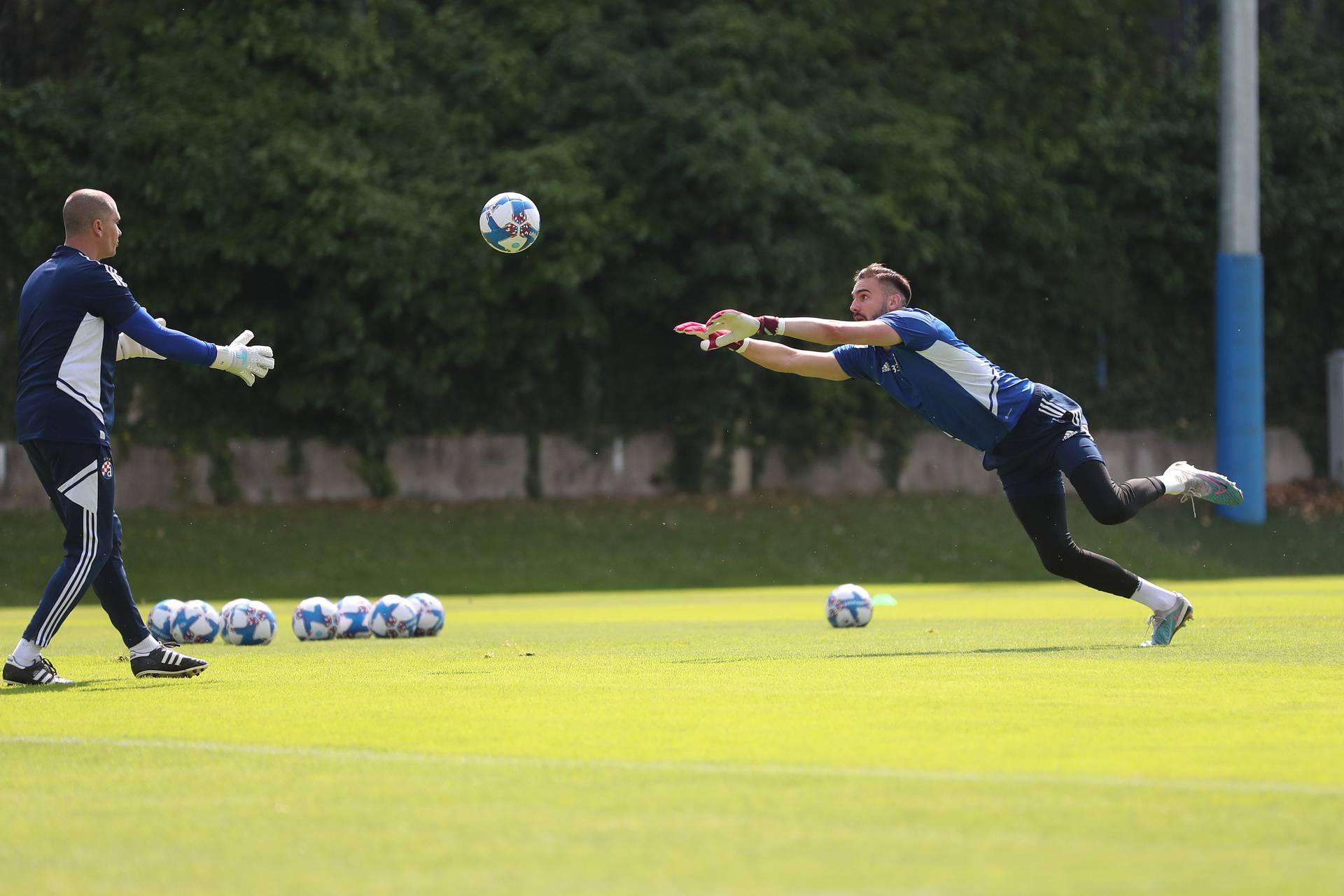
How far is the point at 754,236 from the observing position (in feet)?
105

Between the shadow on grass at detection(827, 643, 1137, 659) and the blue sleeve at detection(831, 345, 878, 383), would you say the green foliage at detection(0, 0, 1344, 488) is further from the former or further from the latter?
the shadow on grass at detection(827, 643, 1137, 659)

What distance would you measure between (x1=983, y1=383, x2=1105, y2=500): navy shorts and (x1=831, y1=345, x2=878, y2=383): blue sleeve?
0.93 m

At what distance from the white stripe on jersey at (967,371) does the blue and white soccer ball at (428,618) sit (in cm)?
504

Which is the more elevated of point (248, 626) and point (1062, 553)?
point (1062, 553)

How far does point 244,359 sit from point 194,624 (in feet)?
15.1

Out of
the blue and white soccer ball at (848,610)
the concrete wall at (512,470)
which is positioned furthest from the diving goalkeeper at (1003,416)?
the concrete wall at (512,470)

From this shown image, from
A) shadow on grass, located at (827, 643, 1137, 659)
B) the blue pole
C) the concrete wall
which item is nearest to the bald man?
shadow on grass, located at (827, 643, 1137, 659)

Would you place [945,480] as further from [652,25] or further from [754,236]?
[652,25]

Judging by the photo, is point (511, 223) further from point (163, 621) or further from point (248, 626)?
point (163, 621)

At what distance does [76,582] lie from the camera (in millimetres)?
9633

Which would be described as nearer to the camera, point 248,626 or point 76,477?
point 76,477

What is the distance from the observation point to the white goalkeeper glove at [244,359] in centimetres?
980

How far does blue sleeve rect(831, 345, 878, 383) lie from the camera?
465 inches

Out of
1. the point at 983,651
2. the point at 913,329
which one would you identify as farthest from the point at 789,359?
the point at 983,651
